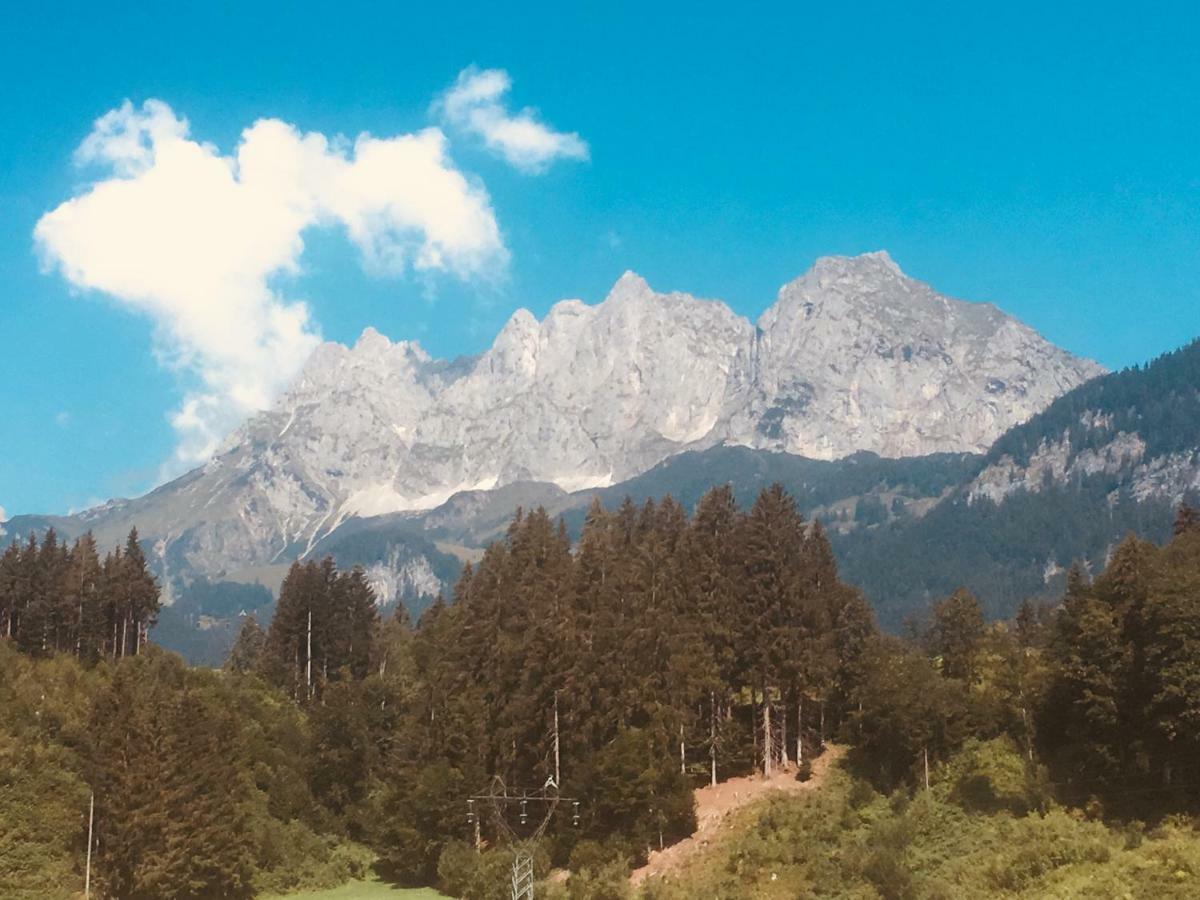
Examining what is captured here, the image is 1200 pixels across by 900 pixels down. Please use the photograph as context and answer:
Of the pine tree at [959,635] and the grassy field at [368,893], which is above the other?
the pine tree at [959,635]

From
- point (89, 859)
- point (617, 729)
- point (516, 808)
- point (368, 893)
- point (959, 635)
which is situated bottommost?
point (368, 893)

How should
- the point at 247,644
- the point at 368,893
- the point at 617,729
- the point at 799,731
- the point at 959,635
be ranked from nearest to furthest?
the point at 617,729 → the point at 799,731 → the point at 368,893 → the point at 959,635 → the point at 247,644

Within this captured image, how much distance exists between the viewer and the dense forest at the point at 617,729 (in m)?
59.6

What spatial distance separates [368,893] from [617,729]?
20555 mm

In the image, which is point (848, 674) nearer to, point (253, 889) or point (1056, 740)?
point (1056, 740)

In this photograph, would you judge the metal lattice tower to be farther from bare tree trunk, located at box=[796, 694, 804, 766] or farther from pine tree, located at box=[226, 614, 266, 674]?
pine tree, located at box=[226, 614, 266, 674]

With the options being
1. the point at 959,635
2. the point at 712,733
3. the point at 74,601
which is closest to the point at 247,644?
the point at 74,601

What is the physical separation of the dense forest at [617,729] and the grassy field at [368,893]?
5.49ft

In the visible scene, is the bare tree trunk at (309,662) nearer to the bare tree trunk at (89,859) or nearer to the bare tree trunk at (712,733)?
the bare tree trunk at (89,859)

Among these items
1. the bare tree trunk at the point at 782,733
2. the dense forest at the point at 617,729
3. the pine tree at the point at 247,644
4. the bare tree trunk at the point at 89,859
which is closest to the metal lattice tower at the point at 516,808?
the dense forest at the point at 617,729

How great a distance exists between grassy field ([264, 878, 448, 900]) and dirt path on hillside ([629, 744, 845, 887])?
46.5 ft

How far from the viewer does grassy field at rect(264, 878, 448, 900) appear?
69938 mm

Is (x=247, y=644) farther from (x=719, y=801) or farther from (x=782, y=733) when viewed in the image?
(x=719, y=801)

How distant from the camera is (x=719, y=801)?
69.0 m
